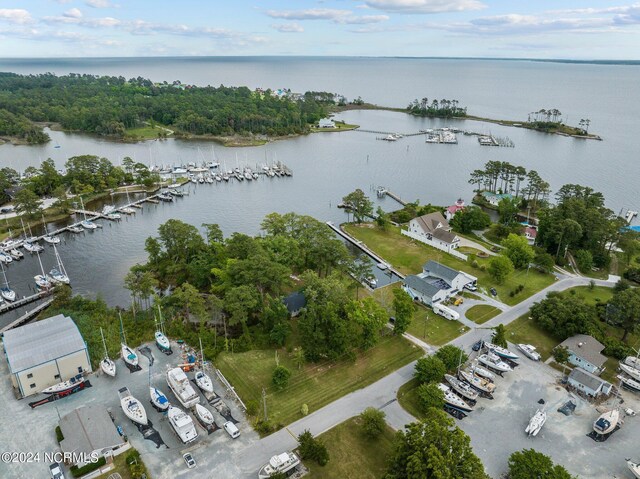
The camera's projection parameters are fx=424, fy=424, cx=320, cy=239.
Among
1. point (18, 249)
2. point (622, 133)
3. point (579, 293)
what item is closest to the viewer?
point (579, 293)

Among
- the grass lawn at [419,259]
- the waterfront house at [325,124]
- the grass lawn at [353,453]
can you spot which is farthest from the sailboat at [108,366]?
the waterfront house at [325,124]

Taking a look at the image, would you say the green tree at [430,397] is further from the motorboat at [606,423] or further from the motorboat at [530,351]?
the motorboat at [530,351]

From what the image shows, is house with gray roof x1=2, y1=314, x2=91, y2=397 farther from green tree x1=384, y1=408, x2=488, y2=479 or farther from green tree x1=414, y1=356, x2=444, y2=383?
green tree x1=414, y1=356, x2=444, y2=383

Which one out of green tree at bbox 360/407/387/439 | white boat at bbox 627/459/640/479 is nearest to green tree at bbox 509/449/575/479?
white boat at bbox 627/459/640/479

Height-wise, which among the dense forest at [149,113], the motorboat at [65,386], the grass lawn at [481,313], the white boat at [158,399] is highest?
the dense forest at [149,113]

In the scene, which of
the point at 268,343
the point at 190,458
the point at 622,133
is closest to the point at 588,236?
the point at 268,343

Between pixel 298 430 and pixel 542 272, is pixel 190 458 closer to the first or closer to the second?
pixel 298 430
